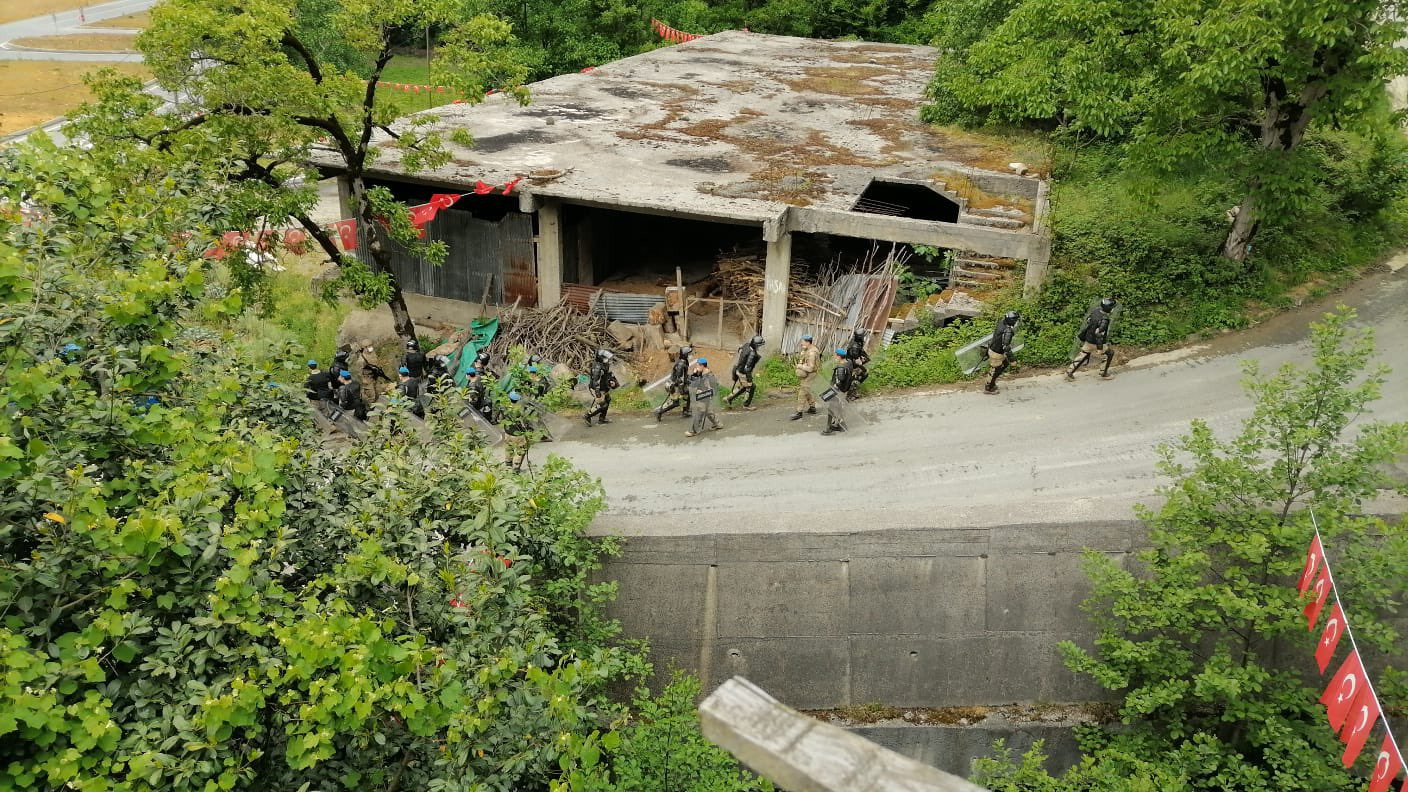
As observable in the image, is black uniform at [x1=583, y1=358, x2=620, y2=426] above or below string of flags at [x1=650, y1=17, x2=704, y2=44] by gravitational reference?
below

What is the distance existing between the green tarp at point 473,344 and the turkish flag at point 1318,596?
1278cm

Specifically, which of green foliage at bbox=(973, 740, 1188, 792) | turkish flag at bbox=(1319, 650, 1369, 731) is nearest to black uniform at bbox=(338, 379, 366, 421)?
green foliage at bbox=(973, 740, 1188, 792)

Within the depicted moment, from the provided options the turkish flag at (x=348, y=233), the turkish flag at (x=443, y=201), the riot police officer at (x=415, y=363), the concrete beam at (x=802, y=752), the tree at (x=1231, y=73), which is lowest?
the riot police officer at (x=415, y=363)

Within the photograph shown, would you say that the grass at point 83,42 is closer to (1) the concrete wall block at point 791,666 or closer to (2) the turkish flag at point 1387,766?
(1) the concrete wall block at point 791,666

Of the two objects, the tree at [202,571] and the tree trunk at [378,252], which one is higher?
the tree at [202,571]

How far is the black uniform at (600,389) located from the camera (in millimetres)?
14977

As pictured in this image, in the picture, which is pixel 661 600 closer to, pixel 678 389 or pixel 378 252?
pixel 678 389

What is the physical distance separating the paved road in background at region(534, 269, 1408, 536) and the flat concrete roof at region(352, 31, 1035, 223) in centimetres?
436

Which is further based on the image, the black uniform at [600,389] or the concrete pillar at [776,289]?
the concrete pillar at [776,289]

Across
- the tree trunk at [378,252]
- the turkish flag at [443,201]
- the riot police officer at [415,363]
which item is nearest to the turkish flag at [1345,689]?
the riot police officer at [415,363]

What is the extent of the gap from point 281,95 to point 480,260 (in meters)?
6.09

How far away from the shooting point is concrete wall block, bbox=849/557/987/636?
10.1 metres

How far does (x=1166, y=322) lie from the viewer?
15398mm

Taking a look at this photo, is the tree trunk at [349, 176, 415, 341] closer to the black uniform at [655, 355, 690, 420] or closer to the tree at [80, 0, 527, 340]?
the tree at [80, 0, 527, 340]
